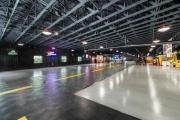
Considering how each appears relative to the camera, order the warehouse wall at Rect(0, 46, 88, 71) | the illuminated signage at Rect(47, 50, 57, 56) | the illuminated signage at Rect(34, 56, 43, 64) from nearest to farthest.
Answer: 1. the warehouse wall at Rect(0, 46, 88, 71)
2. the illuminated signage at Rect(34, 56, 43, 64)
3. the illuminated signage at Rect(47, 50, 57, 56)

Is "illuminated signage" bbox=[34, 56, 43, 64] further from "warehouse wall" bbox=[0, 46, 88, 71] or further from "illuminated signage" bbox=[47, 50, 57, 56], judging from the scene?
"illuminated signage" bbox=[47, 50, 57, 56]

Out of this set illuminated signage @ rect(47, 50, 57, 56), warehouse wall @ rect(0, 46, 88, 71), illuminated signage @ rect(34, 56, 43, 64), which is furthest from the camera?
illuminated signage @ rect(47, 50, 57, 56)

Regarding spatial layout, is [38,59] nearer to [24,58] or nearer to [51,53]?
[24,58]

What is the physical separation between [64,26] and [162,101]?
7280 millimetres

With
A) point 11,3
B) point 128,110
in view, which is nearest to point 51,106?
point 128,110

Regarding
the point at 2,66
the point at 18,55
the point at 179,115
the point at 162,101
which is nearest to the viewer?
the point at 179,115

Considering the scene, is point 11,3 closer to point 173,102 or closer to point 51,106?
point 51,106

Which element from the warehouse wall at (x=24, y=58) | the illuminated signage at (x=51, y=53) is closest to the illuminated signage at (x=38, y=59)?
the warehouse wall at (x=24, y=58)

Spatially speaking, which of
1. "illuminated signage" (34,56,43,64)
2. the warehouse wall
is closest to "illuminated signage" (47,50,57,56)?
the warehouse wall

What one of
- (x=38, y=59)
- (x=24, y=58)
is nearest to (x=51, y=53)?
(x=38, y=59)

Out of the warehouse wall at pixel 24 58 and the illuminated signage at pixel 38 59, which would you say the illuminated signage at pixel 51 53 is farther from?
the illuminated signage at pixel 38 59

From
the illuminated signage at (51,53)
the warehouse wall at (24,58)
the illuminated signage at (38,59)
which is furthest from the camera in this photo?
the illuminated signage at (51,53)

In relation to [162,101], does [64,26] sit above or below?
above

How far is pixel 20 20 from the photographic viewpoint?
21.8 ft
